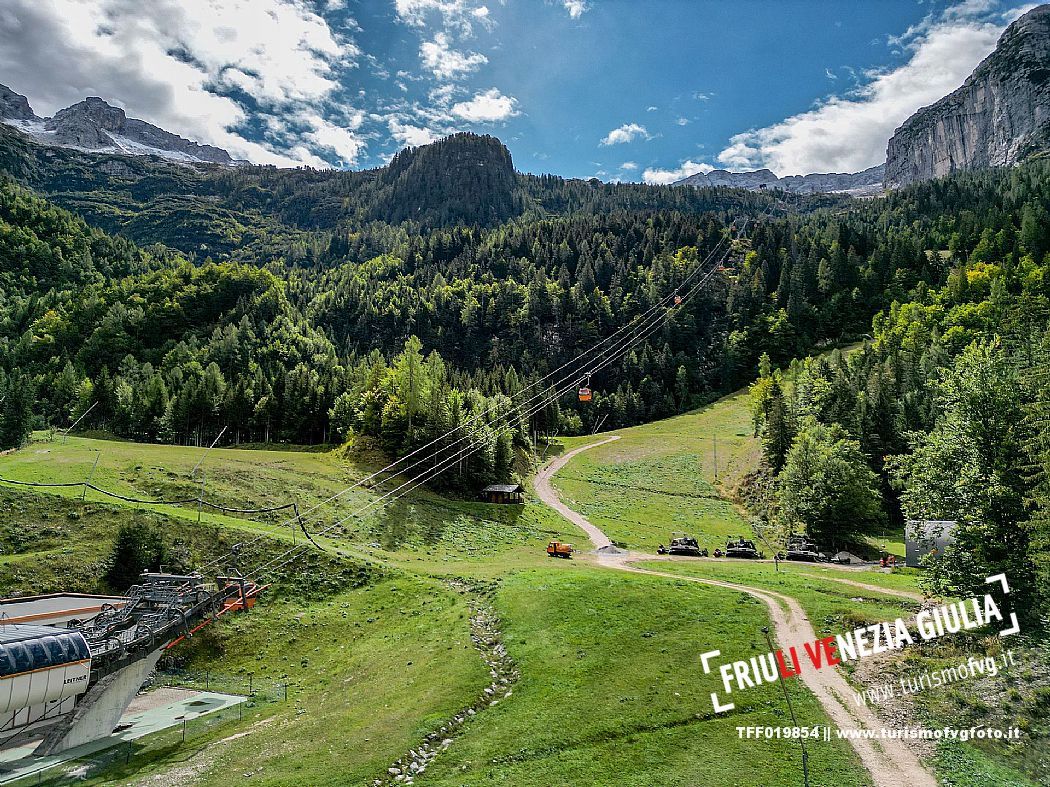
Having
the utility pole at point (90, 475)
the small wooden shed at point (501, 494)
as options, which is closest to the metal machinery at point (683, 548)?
the small wooden shed at point (501, 494)

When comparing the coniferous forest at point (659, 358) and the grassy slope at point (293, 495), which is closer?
the coniferous forest at point (659, 358)

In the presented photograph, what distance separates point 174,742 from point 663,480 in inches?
2993

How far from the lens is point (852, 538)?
57.5 metres

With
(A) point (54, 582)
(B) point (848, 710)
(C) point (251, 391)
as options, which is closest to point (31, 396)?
(C) point (251, 391)

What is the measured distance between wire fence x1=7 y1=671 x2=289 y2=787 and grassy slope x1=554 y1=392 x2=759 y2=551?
39355 mm

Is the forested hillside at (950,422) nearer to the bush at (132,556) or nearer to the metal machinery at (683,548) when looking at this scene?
the metal machinery at (683,548)

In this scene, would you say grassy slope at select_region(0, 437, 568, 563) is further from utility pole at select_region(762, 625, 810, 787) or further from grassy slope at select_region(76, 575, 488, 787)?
utility pole at select_region(762, 625, 810, 787)

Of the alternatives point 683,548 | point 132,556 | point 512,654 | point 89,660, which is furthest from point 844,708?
point 132,556

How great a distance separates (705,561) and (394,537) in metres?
27.3

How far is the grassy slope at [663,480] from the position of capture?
66938 millimetres

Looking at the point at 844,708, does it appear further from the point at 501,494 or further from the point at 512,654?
the point at 501,494

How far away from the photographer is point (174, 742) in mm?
21156

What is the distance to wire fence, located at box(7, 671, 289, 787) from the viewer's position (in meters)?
18.8

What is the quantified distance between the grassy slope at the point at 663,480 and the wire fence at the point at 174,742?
129 ft
